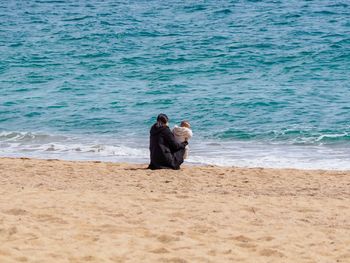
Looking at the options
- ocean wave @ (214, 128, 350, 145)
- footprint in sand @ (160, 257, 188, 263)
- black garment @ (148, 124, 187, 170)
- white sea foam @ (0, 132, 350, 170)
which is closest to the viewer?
footprint in sand @ (160, 257, 188, 263)

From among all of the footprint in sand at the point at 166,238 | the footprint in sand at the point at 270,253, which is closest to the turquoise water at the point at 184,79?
the footprint in sand at the point at 166,238

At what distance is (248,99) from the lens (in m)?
22.2

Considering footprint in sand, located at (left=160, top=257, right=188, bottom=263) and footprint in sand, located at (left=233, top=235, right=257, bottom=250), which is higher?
footprint in sand, located at (left=160, top=257, right=188, bottom=263)

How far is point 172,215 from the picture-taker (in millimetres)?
10055

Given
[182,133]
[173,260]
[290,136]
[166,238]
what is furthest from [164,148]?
[173,260]

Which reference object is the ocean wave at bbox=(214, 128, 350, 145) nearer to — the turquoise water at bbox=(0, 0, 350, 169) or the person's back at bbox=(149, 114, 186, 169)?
the turquoise water at bbox=(0, 0, 350, 169)

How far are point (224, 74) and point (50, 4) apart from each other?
18.7m

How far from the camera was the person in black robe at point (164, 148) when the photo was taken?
1370 cm

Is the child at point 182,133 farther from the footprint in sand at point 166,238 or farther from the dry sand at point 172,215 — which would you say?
the footprint in sand at point 166,238

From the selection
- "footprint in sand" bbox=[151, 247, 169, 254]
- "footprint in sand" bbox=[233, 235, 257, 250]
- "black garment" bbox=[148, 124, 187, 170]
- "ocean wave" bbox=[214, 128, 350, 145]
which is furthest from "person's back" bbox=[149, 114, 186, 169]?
"footprint in sand" bbox=[151, 247, 169, 254]

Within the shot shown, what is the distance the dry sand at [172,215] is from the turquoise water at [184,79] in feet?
8.94

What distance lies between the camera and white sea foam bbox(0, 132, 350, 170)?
15.5 metres

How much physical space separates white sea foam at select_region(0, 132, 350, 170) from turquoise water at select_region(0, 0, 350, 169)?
36mm

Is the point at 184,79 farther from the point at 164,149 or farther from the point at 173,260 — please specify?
the point at 173,260
